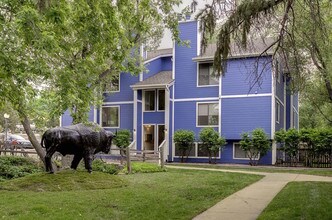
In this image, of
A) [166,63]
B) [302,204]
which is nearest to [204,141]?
[166,63]

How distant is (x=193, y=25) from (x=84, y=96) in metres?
19.9

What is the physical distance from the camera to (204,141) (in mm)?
24453

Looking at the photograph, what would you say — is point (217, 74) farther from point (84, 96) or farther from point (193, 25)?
point (193, 25)

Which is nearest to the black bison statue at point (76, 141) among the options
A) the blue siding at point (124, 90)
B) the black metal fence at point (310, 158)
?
the black metal fence at point (310, 158)

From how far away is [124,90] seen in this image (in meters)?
28.4

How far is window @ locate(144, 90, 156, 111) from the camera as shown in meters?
27.5

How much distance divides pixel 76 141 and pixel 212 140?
13.9 metres

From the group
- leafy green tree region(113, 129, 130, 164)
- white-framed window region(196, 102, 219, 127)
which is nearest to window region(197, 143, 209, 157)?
white-framed window region(196, 102, 219, 127)

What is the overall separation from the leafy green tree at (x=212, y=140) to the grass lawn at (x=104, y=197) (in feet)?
34.9

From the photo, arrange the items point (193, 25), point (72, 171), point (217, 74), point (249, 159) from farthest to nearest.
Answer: point (193, 25) < point (249, 159) < point (72, 171) < point (217, 74)

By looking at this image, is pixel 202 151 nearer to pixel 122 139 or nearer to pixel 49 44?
pixel 122 139

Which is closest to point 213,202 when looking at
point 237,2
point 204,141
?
point 237,2

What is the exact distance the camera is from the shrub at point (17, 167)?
1445 cm

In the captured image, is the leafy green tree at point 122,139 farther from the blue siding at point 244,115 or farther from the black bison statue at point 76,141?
the black bison statue at point 76,141
